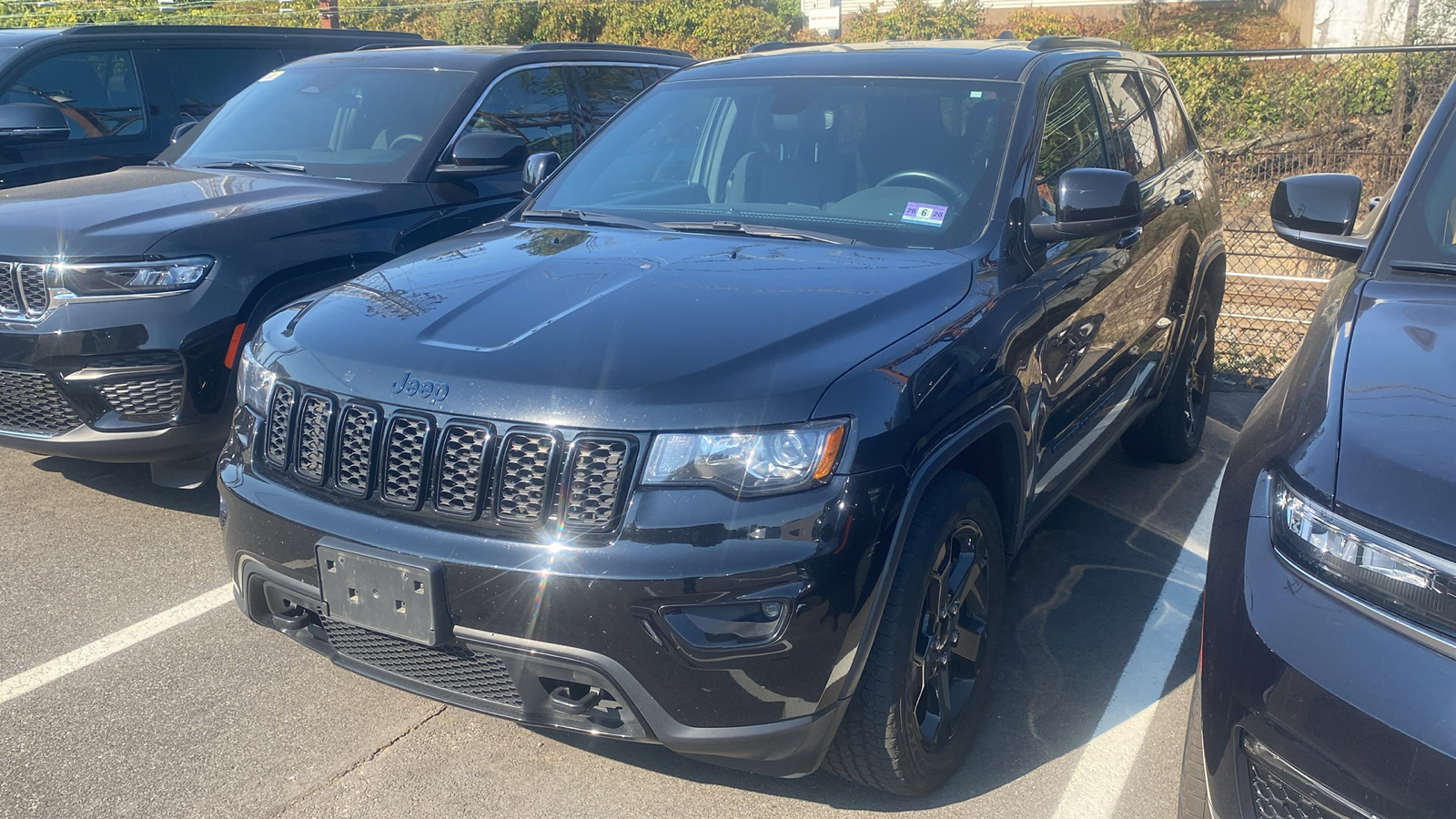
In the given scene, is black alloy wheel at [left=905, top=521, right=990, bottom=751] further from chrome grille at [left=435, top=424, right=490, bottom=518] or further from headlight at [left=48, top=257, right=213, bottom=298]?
headlight at [left=48, top=257, right=213, bottom=298]

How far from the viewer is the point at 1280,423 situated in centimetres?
235

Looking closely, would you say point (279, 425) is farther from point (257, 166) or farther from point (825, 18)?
point (825, 18)

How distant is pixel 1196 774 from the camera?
224cm

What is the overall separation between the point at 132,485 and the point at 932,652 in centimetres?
368

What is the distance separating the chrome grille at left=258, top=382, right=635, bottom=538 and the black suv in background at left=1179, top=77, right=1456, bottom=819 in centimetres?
117

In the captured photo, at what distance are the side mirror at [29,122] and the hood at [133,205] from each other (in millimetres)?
1044

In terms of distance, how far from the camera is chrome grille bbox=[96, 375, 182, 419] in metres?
4.21

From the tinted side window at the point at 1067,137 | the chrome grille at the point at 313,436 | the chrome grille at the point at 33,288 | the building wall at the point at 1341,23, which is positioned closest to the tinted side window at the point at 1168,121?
the tinted side window at the point at 1067,137

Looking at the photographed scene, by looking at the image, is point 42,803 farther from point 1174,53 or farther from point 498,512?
point 1174,53

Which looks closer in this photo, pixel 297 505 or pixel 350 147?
pixel 297 505

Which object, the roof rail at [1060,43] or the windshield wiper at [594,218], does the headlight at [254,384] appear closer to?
Answer: the windshield wiper at [594,218]

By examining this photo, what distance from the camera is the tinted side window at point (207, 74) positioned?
7.14 m

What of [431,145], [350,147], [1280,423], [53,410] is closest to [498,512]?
[1280,423]

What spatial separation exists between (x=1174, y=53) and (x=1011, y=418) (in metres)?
5.69
